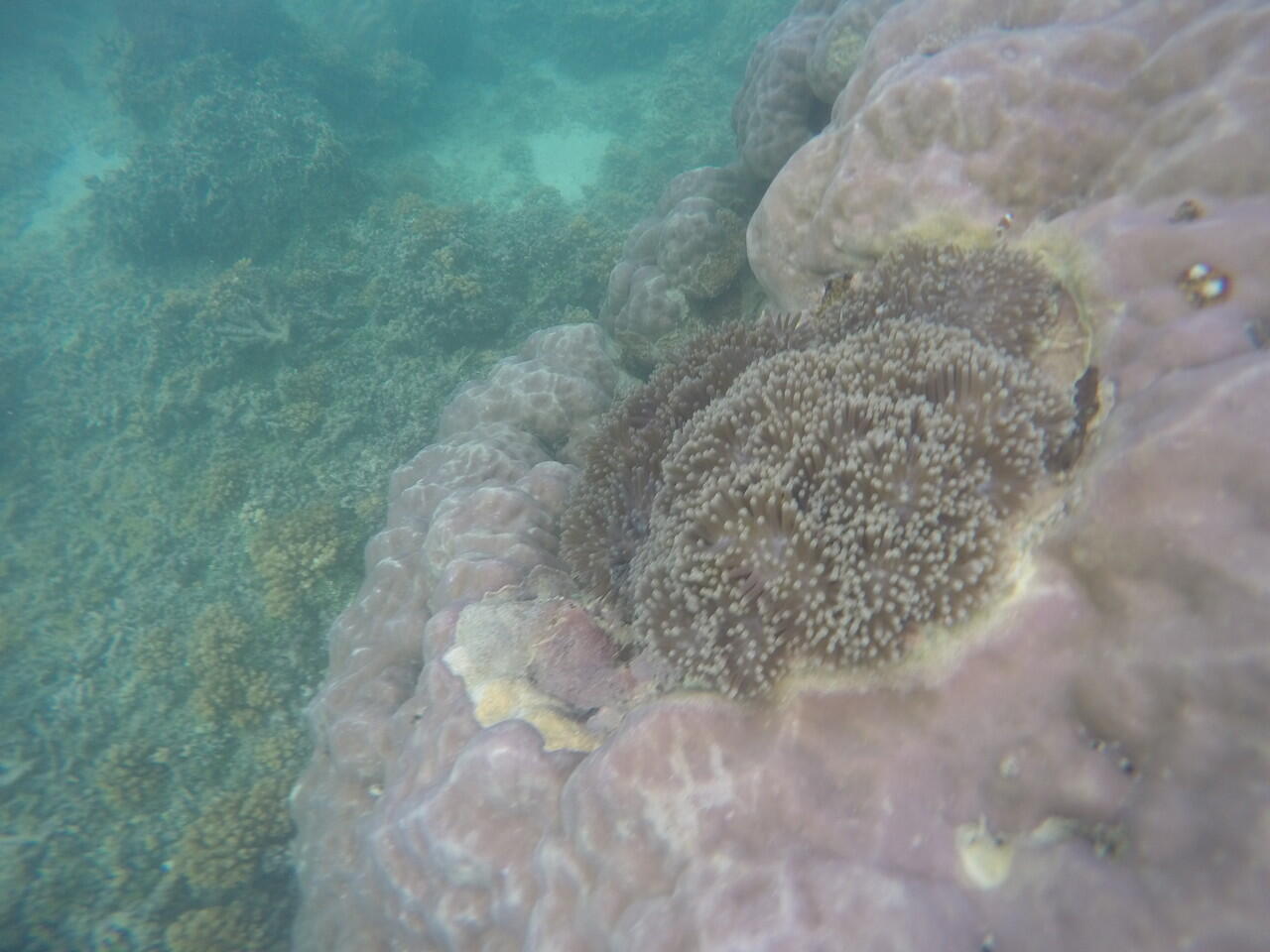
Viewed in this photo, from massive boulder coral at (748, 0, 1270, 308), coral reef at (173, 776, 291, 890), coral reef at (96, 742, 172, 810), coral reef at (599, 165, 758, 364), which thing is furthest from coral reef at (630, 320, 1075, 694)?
coral reef at (96, 742, 172, 810)

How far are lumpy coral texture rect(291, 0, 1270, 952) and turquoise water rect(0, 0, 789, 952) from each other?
4621 mm

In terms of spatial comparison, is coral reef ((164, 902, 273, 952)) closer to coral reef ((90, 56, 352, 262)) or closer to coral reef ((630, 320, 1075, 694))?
coral reef ((630, 320, 1075, 694))

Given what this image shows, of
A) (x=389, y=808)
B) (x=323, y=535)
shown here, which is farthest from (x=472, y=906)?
(x=323, y=535)

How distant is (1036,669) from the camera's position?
8.21 feet

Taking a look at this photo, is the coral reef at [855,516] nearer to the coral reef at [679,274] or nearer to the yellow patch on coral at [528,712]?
the yellow patch on coral at [528,712]

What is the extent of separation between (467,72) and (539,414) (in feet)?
69.3

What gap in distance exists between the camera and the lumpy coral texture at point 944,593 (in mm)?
2219

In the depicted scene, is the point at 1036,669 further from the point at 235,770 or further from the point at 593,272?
the point at 593,272

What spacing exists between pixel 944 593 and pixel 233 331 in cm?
1319

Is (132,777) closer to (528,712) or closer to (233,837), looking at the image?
(233,837)

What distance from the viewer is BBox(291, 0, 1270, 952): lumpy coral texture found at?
87.4 inches

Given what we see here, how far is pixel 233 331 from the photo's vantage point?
39.9ft

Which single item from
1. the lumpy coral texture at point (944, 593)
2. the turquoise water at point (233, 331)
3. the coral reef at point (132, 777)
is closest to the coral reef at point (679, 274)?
the turquoise water at point (233, 331)

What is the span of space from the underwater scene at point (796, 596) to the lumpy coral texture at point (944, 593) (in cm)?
2
